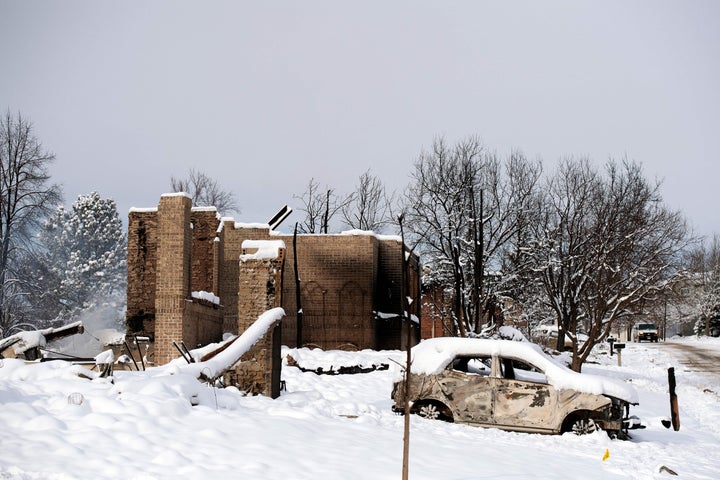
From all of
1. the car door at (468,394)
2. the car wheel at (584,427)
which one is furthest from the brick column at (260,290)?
the car wheel at (584,427)

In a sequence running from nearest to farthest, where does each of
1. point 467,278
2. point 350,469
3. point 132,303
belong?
point 350,469 < point 132,303 < point 467,278

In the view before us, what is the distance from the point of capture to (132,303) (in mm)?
25500

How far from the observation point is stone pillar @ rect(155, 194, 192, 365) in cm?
2184

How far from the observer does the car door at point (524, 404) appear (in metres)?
13.4

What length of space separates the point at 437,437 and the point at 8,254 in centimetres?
2965

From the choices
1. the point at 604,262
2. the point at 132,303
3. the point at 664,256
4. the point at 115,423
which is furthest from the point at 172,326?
the point at 664,256

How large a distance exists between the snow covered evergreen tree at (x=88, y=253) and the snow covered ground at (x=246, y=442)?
4788cm

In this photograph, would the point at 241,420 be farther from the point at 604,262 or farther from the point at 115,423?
the point at 604,262

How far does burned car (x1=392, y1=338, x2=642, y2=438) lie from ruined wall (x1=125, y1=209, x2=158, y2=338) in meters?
13.3

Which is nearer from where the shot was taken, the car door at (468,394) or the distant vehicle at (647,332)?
the car door at (468,394)

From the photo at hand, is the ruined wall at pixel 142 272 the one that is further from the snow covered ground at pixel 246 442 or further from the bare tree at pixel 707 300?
the bare tree at pixel 707 300

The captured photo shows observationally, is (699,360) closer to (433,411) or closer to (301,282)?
(301,282)

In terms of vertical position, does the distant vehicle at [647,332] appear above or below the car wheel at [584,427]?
above

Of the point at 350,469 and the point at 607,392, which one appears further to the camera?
the point at 607,392
